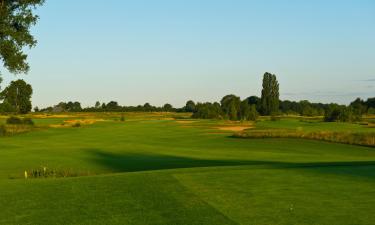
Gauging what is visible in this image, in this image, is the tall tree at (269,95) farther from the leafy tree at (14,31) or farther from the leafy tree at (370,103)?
the leafy tree at (14,31)

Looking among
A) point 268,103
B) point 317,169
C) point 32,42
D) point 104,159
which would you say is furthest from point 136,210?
point 268,103

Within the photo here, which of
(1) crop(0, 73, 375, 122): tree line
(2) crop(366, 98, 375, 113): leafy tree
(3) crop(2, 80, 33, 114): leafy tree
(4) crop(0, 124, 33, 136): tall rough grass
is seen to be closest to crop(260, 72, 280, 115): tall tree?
(1) crop(0, 73, 375, 122): tree line

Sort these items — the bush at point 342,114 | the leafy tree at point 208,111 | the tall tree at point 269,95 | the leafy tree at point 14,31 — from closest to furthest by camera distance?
the leafy tree at point 14,31, the bush at point 342,114, the tall tree at point 269,95, the leafy tree at point 208,111

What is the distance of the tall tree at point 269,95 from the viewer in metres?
145

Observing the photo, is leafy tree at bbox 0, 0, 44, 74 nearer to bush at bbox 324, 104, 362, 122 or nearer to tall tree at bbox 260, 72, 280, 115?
bush at bbox 324, 104, 362, 122

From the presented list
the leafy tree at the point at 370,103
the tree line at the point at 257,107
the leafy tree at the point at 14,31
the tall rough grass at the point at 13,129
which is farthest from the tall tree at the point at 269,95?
the leafy tree at the point at 14,31

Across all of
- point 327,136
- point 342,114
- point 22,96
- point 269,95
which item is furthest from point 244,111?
→ point 22,96

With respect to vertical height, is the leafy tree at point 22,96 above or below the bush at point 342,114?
above

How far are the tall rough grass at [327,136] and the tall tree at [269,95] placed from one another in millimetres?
79684

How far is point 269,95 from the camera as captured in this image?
14700 cm

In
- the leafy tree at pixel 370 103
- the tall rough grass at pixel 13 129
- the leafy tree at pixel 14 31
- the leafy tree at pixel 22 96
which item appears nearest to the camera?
the leafy tree at pixel 14 31

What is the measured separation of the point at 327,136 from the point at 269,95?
90.4 metres

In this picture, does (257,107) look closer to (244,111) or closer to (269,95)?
(269,95)

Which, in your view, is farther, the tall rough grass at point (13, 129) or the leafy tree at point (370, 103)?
the leafy tree at point (370, 103)
